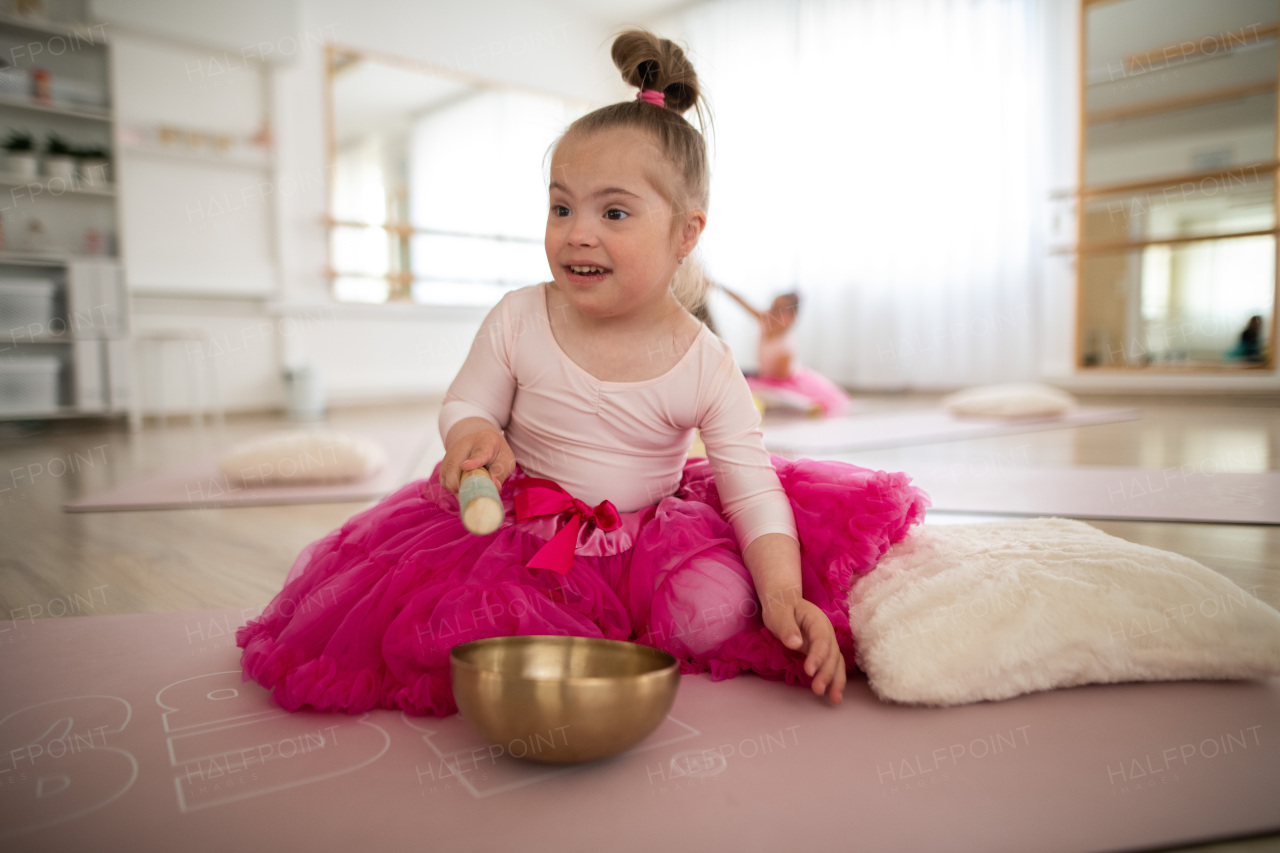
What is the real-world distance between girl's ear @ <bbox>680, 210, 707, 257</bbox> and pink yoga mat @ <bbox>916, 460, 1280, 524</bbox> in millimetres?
750

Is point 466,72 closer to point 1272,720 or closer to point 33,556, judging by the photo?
point 33,556

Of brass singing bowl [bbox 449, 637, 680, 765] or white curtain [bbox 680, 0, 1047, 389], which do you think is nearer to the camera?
brass singing bowl [bbox 449, 637, 680, 765]

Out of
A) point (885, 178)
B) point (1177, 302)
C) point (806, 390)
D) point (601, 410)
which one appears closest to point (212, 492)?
point (601, 410)

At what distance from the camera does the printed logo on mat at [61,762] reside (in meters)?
0.50

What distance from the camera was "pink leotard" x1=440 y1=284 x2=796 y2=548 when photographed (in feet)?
2.66

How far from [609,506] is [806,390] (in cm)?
272

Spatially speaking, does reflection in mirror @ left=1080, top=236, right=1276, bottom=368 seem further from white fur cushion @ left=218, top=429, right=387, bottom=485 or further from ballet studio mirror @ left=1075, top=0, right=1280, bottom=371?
white fur cushion @ left=218, top=429, right=387, bottom=485

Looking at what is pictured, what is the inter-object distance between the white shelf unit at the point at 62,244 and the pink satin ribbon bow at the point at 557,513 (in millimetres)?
2771

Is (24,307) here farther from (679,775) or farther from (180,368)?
(679,775)

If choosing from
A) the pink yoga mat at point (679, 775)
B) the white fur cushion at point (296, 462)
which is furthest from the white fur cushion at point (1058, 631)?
the white fur cushion at point (296, 462)

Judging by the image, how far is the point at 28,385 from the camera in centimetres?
273

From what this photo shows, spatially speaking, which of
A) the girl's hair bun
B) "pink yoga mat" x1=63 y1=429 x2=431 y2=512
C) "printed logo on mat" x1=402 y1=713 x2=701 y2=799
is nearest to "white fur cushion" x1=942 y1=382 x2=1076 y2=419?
"pink yoga mat" x1=63 y1=429 x2=431 y2=512

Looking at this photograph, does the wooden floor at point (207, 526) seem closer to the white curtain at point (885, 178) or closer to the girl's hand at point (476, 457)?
the girl's hand at point (476, 457)

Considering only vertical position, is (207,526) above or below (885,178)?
below
